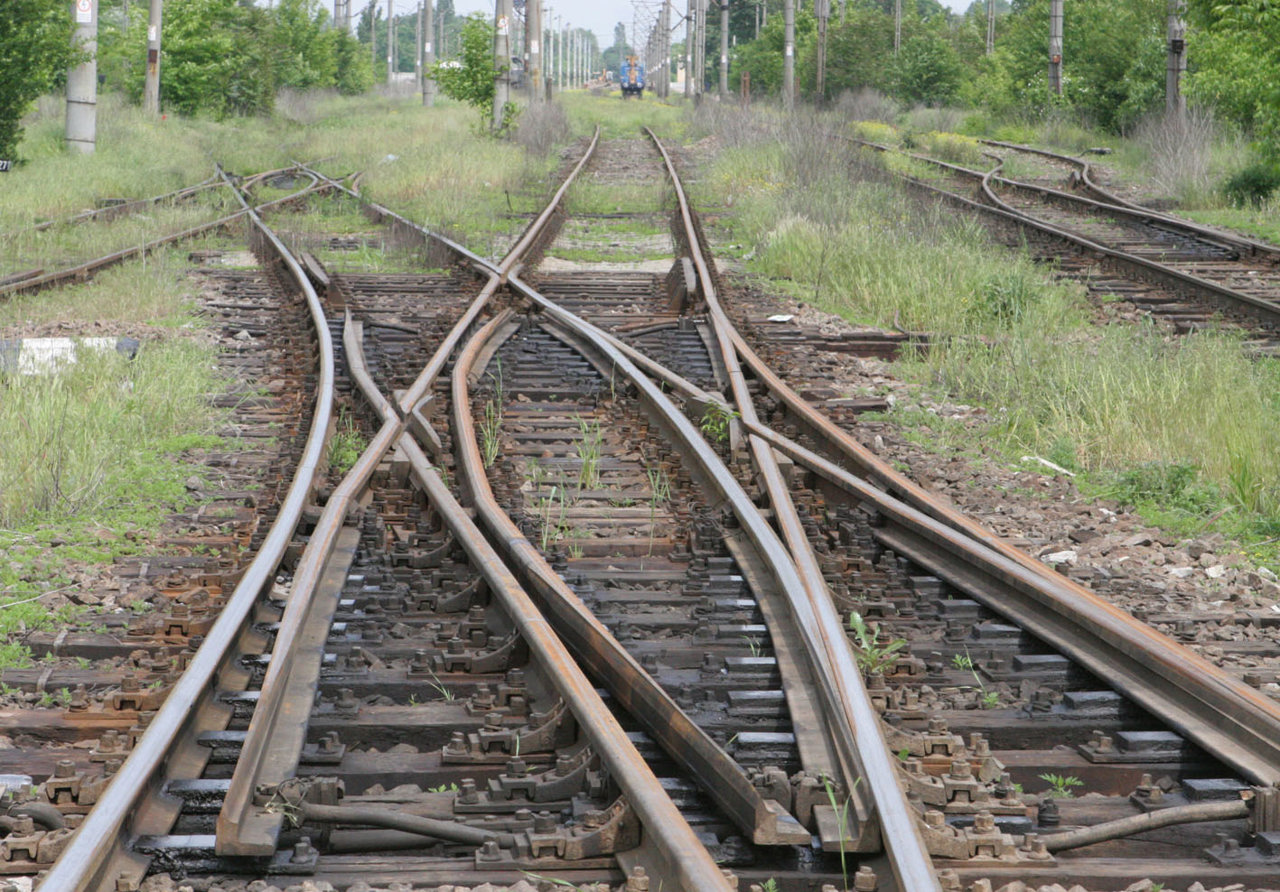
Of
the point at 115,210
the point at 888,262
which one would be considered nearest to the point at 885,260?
the point at 888,262

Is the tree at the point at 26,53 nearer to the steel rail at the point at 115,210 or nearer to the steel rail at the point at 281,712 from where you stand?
the steel rail at the point at 115,210

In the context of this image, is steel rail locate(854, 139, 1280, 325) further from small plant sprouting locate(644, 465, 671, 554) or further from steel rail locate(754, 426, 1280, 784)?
steel rail locate(754, 426, 1280, 784)

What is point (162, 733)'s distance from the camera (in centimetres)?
329

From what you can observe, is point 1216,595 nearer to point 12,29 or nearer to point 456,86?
point 12,29

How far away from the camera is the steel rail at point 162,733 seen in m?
2.71

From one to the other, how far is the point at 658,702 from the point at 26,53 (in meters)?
21.0

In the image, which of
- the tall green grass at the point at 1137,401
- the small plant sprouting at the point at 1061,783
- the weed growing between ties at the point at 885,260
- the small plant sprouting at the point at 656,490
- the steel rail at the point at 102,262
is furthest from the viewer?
the steel rail at the point at 102,262

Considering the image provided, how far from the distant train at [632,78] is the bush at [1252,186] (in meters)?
77.4

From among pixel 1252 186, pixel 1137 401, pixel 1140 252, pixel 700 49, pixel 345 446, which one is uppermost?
pixel 700 49

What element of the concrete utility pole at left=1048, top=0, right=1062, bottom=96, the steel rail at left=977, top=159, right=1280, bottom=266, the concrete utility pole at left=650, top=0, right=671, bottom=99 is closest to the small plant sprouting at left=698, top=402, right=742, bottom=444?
the steel rail at left=977, top=159, right=1280, bottom=266

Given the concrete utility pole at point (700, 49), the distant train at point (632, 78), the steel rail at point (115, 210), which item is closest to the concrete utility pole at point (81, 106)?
the steel rail at point (115, 210)

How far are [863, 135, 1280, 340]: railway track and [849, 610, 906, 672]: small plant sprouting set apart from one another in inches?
277

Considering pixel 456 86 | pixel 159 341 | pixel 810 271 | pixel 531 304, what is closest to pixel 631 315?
pixel 531 304

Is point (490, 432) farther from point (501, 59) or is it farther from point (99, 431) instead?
point (501, 59)
